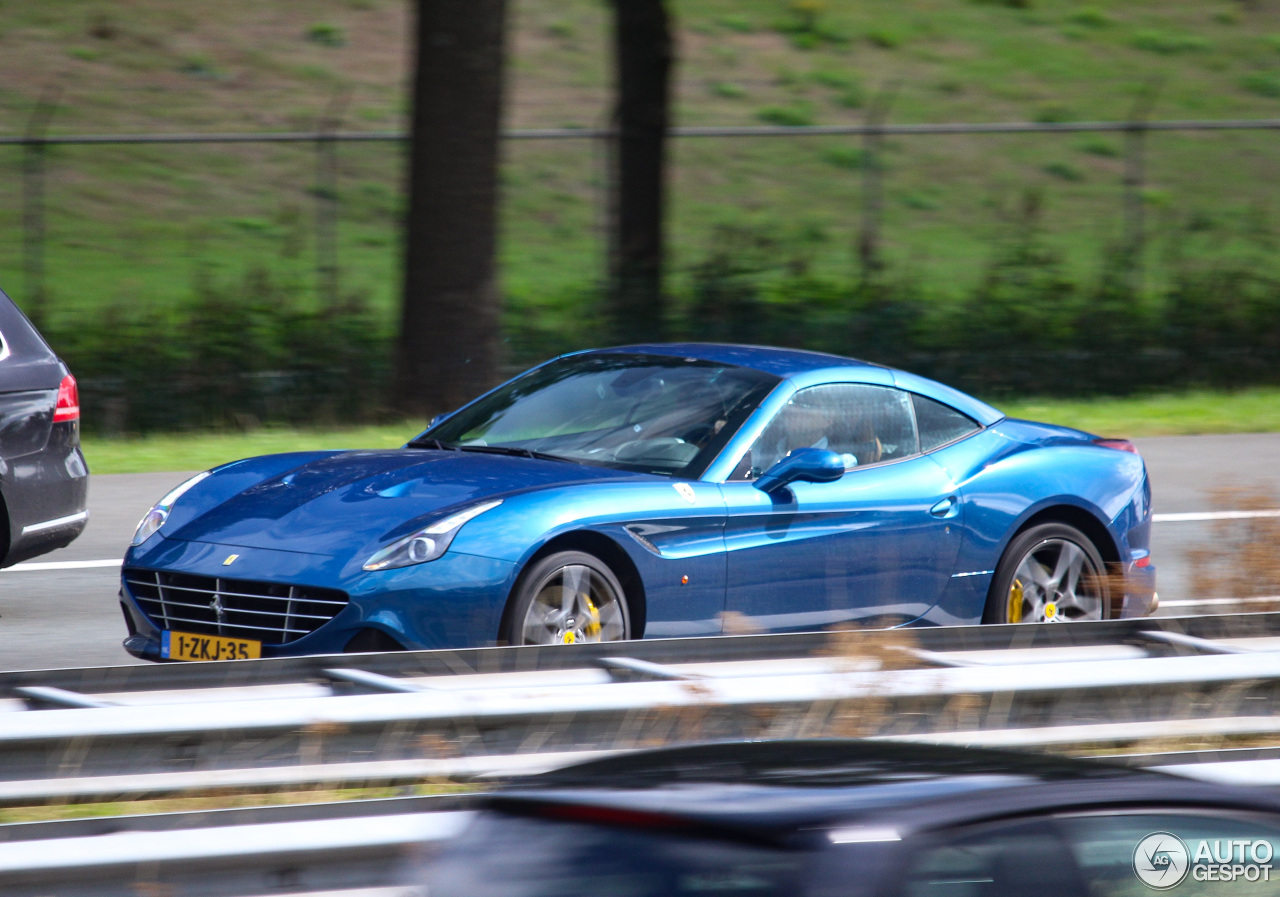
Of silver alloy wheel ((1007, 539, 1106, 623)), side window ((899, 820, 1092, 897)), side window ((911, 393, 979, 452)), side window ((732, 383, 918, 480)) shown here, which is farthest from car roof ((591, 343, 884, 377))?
side window ((899, 820, 1092, 897))

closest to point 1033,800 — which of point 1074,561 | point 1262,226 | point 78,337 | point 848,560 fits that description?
point 848,560

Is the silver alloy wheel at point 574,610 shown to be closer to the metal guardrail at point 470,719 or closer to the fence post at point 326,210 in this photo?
the metal guardrail at point 470,719

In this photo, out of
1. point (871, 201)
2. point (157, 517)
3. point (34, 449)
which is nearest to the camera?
point (157, 517)

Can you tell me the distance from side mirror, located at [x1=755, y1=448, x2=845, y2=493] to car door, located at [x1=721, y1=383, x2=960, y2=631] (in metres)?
0.04

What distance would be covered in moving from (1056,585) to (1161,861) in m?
5.23

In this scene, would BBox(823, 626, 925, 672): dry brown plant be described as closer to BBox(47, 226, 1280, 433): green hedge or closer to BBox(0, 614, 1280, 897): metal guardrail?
BBox(0, 614, 1280, 897): metal guardrail

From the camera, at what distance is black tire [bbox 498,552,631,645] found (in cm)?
632

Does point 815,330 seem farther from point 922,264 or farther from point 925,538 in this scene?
point 925,538

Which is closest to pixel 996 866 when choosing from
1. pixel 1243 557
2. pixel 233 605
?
pixel 233 605

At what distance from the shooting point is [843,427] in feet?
24.3

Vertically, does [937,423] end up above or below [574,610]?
above

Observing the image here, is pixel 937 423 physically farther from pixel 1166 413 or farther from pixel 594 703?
pixel 1166 413

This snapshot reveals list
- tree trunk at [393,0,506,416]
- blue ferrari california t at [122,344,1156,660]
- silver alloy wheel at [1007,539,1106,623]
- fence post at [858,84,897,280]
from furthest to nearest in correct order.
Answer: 1. fence post at [858,84,897,280]
2. tree trunk at [393,0,506,416]
3. silver alloy wheel at [1007,539,1106,623]
4. blue ferrari california t at [122,344,1156,660]

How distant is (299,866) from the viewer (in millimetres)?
3793
